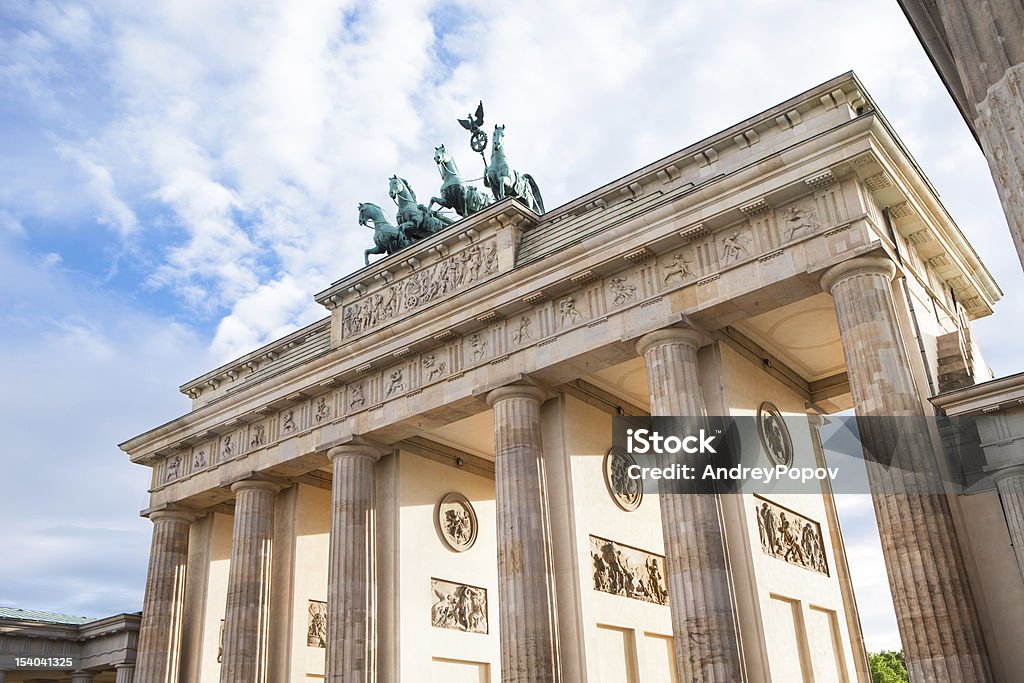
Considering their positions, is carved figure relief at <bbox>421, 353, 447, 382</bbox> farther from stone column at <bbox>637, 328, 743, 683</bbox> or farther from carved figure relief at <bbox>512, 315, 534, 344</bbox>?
stone column at <bbox>637, 328, 743, 683</bbox>

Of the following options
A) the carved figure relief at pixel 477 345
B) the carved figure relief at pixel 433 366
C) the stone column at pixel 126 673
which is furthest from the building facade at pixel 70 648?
the carved figure relief at pixel 477 345

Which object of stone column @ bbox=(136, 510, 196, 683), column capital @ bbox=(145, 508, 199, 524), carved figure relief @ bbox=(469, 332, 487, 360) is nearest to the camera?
carved figure relief @ bbox=(469, 332, 487, 360)

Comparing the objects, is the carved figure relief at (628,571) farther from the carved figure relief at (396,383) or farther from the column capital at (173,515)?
the column capital at (173,515)

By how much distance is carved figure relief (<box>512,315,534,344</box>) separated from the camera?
2016cm

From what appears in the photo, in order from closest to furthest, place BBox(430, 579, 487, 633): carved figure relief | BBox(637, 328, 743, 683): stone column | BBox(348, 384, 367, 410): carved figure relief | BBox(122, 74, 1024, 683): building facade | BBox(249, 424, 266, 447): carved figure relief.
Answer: BBox(637, 328, 743, 683): stone column → BBox(122, 74, 1024, 683): building facade → BBox(348, 384, 367, 410): carved figure relief → BBox(430, 579, 487, 633): carved figure relief → BBox(249, 424, 266, 447): carved figure relief

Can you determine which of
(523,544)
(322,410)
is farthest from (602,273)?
(322,410)

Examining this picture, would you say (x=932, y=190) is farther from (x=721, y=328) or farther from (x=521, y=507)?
(x=521, y=507)

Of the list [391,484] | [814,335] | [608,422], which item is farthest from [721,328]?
[391,484]

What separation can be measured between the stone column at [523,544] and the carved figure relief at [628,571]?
1.55 metres

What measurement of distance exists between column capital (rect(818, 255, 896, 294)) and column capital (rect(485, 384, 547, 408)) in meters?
6.74

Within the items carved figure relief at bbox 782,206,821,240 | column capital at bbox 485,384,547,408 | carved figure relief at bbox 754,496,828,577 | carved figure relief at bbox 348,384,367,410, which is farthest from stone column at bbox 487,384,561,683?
carved figure relief at bbox 782,206,821,240

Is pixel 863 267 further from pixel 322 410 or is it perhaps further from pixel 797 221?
pixel 322 410

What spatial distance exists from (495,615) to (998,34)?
21.7 metres

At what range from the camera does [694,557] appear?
16125 mm
